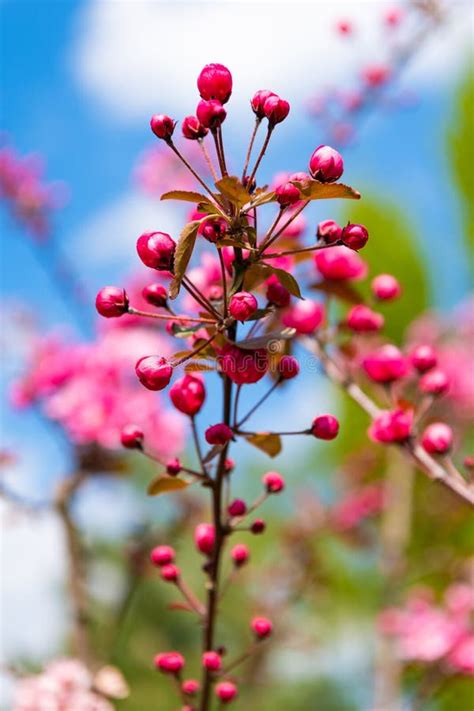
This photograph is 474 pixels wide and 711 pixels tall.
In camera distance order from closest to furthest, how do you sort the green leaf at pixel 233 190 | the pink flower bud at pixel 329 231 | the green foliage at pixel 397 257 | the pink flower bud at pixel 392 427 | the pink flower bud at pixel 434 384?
the green leaf at pixel 233 190 → the pink flower bud at pixel 329 231 → the pink flower bud at pixel 392 427 → the pink flower bud at pixel 434 384 → the green foliage at pixel 397 257

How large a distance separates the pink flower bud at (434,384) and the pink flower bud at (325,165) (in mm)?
519

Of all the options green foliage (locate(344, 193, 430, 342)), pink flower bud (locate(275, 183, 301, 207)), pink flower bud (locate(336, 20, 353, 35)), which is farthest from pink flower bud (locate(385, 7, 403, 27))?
green foliage (locate(344, 193, 430, 342))

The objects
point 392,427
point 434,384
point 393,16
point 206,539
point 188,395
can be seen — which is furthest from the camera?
point 393,16

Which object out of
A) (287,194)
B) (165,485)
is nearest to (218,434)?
(165,485)

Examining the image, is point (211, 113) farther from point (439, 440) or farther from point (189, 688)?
point (189, 688)

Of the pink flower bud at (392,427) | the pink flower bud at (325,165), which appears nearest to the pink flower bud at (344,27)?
the pink flower bud at (392,427)

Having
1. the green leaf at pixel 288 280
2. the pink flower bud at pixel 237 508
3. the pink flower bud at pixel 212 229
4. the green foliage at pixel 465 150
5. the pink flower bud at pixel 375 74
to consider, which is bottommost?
the pink flower bud at pixel 237 508

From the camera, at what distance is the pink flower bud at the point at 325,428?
3.10 ft

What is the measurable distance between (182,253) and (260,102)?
0.19 m

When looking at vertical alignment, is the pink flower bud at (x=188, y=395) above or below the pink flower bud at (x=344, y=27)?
below

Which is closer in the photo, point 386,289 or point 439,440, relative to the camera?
point 439,440

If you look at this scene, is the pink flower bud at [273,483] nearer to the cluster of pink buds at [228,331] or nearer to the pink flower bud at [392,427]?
the cluster of pink buds at [228,331]

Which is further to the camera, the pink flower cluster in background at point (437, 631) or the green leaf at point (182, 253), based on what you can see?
the pink flower cluster in background at point (437, 631)

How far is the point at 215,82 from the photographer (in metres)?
0.82
